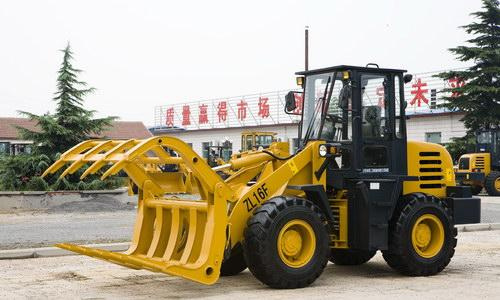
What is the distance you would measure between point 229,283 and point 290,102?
2857 millimetres

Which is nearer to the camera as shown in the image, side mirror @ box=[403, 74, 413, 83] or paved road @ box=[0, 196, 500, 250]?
side mirror @ box=[403, 74, 413, 83]

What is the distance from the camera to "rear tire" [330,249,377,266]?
1145cm

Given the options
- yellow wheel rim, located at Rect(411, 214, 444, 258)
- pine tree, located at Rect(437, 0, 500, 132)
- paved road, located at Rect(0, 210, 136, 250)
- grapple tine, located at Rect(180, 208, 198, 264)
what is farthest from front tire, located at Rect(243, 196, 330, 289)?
pine tree, located at Rect(437, 0, 500, 132)

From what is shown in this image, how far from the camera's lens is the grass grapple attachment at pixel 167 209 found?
8648 millimetres

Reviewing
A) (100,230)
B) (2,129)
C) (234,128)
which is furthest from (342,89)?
(2,129)

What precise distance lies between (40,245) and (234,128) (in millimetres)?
41178

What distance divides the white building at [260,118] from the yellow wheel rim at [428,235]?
928 inches

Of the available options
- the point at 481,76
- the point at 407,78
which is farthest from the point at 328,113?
the point at 481,76

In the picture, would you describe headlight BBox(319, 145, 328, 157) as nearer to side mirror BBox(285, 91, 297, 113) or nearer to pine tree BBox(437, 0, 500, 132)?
side mirror BBox(285, 91, 297, 113)

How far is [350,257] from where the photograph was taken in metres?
11.5

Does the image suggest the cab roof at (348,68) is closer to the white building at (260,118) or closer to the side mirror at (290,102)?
the side mirror at (290,102)

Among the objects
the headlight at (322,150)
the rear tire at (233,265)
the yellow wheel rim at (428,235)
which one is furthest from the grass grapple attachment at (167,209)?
the yellow wheel rim at (428,235)

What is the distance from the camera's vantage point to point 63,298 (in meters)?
8.58

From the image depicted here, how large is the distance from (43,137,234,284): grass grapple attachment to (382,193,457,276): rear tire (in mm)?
2711
